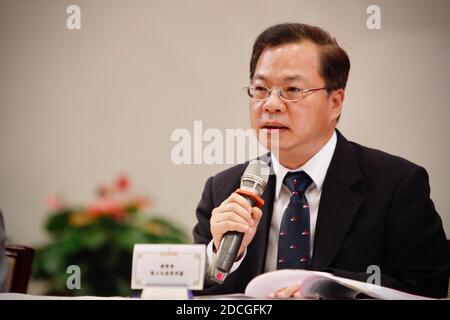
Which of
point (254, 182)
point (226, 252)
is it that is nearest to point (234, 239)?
point (226, 252)

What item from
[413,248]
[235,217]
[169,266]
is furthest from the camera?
[413,248]

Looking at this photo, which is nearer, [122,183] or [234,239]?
[234,239]

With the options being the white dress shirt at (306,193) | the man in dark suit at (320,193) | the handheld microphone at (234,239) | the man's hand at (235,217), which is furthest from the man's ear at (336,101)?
the man's hand at (235,217)

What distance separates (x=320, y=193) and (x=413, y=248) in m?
0.37

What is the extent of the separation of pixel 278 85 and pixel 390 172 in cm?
51

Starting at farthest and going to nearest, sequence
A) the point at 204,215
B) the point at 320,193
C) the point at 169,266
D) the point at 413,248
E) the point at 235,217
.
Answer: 1. the point at 204,215
2. the point at 320,193
3. the point at 413,248
4. the point at 235,217
5. the point at 169,266

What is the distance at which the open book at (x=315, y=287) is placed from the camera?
1.62m

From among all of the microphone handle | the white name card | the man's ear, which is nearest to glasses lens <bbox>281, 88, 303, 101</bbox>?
the man's ear

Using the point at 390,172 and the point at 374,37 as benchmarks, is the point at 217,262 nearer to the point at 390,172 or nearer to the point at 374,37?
the point at 390,172

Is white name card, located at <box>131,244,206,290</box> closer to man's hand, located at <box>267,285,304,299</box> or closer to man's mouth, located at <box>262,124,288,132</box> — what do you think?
man's hand, located at <box>267,285,304,299</box>

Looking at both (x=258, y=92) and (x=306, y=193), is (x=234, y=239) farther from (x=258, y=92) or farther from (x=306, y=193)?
(x=258, y=92)

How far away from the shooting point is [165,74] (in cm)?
221

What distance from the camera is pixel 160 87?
2.21 metres
